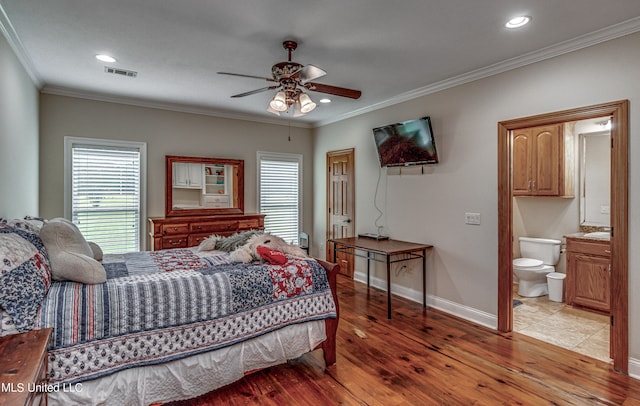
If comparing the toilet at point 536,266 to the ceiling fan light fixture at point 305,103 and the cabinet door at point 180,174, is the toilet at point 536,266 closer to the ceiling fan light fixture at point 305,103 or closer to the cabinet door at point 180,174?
the ceiling fan light fixture at point 305,103

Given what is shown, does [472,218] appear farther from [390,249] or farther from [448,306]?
[448,306]

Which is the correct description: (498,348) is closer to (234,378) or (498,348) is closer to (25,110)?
(234,378)

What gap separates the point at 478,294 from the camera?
3521mm

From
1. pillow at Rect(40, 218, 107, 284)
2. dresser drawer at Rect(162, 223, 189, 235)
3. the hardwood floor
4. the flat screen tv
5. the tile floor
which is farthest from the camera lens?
dresser drawer at Rect(162, 223, 189, 235)

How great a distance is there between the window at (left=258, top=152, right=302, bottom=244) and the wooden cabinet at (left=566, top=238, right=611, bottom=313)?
13.1ft

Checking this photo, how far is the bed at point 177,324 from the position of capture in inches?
69.7

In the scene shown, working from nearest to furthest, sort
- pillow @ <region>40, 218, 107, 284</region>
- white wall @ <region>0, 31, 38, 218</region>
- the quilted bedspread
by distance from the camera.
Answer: the quilted bedspread → pillow @ <region>40, 218, 107, 284</region> → white wall @ <region>0, 31, 38, 218</region>

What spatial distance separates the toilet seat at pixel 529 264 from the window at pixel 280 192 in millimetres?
3437

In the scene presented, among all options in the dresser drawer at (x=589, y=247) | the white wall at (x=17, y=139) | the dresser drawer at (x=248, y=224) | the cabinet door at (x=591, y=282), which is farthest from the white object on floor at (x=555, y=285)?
the white wall at (x=17, y=139)

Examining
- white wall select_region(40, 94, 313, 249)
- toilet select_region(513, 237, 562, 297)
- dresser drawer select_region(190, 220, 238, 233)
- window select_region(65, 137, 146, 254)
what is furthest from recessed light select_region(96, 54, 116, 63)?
toilet select_region(513, 237, 562, 297)

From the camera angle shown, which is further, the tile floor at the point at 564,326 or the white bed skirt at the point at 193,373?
the tile floor at the point at 564,326

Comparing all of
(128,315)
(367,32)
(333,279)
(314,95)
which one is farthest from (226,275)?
(314,95)

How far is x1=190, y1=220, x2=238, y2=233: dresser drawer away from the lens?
4.65m

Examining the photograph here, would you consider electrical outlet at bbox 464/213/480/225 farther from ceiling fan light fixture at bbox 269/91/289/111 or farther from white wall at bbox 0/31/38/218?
white wall at bbox 0/31/38/218
